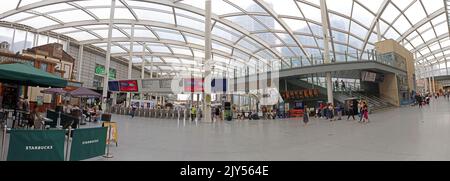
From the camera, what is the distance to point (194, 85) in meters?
21.6

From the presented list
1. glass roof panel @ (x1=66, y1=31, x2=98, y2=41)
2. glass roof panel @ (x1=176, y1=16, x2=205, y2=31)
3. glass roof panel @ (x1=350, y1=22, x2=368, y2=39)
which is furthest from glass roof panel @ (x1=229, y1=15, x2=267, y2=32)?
glass roof panel @ (x1=66, y1=31, x2=98, y2=41)

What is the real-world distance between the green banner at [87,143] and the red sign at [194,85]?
16.0 meters

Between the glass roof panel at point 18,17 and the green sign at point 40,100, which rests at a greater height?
the glass roof panel at point 18,17

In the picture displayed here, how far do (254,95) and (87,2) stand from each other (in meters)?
24.8

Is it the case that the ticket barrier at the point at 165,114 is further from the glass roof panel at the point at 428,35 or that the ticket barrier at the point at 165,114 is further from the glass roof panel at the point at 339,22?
the glass roof panel at the point at 428,35

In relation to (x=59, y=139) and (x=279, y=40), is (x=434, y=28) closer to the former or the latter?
(x=279, y=40)

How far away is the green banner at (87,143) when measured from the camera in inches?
169

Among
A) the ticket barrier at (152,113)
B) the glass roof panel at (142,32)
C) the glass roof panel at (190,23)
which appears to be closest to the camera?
the ticket barrier at (152,113)

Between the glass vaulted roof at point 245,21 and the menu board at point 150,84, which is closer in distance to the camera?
the menu board at point 150,84

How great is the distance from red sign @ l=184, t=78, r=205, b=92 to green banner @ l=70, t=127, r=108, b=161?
16049mm

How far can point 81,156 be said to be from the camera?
4.43 metres

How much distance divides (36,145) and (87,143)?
874mm

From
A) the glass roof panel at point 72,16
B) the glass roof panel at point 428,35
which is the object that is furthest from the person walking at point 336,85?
the glass roof panel at point 72,16
